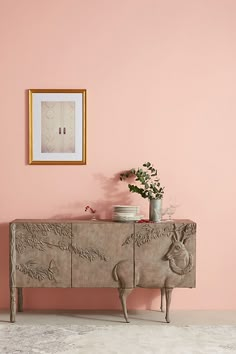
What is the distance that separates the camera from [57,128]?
4664mm

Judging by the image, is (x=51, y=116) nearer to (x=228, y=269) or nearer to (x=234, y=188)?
(x=234, y=188)

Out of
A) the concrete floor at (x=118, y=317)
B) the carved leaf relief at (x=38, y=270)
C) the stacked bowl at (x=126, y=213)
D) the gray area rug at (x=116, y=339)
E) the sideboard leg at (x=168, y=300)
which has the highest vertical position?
the stacked bowl at (x=126, y=213)

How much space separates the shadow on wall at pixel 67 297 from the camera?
4.70 m

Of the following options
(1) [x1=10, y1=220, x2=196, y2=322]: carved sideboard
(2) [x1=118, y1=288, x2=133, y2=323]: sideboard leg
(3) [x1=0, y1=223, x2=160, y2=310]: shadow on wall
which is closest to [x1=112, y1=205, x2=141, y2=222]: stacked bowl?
(1) [x1=10, y1=220, x2=196, y2=322]: carved sideboard

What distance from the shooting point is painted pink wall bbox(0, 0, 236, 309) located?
465cm

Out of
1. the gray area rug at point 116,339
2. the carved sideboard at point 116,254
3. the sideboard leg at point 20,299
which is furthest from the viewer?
the sideboard leg at point 20,299

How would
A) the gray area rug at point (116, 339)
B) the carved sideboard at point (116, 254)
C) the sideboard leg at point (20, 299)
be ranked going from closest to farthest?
the gray area rug at point (116, 339), the carved sideboard at point (116, 254), the sideboard leg at point (20, 299)

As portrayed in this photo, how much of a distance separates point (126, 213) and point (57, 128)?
992 millimetres

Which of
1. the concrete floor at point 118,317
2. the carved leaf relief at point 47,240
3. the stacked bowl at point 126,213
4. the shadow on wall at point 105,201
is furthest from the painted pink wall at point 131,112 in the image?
the carved leaf relief at point 47,240

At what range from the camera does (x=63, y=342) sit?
3787 millimetres

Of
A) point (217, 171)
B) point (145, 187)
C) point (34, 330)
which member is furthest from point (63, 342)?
point (217, 171)

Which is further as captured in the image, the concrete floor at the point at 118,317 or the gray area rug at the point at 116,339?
the concrete floor at the point at 118,317

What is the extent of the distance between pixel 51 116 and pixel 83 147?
0.39 m

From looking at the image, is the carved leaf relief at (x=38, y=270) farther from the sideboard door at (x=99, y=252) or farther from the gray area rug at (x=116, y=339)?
the gray area rug at (x=116, y=339)
